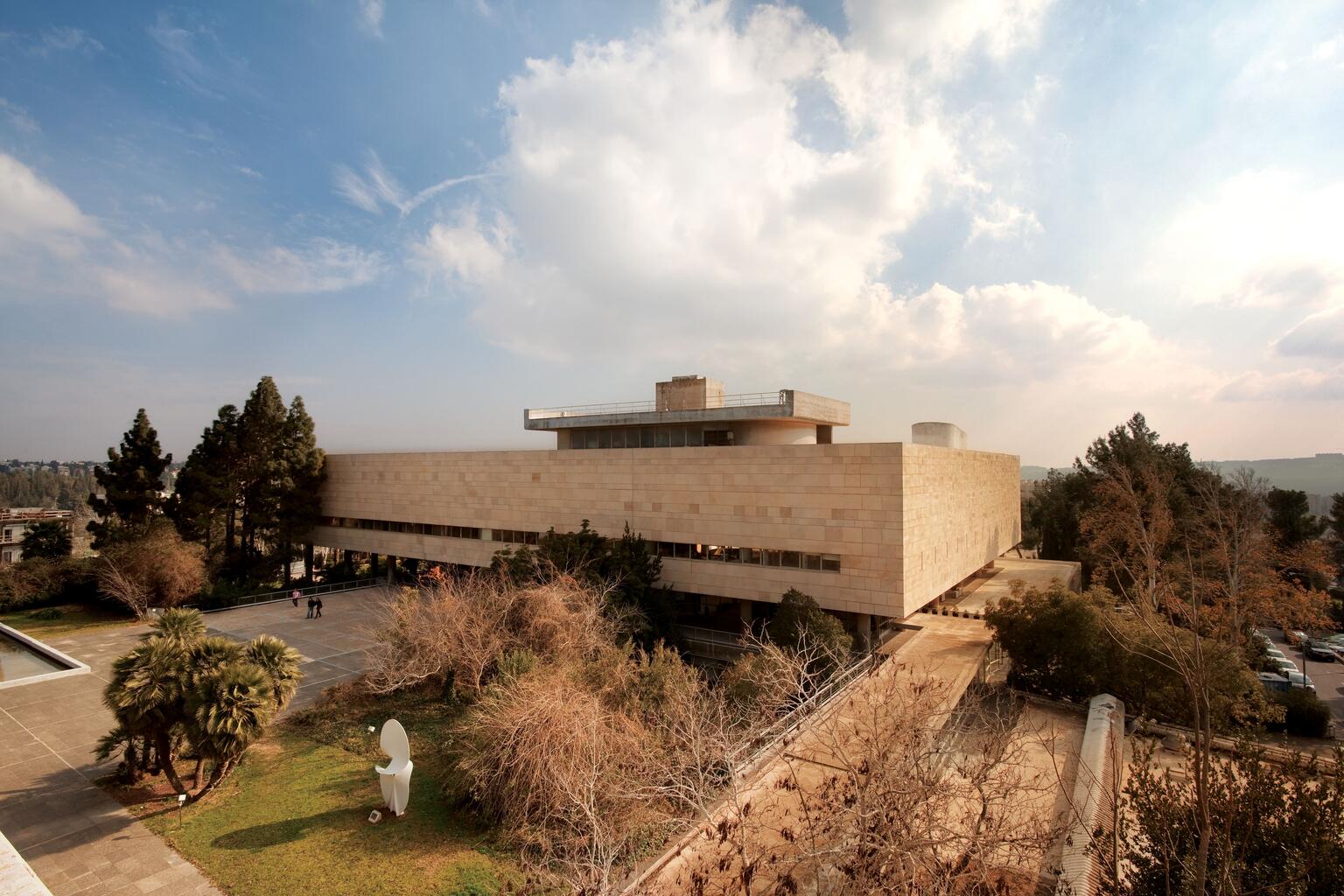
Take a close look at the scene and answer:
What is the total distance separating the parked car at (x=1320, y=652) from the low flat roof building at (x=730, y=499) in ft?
64.0

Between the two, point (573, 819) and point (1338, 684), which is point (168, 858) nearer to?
point (573, 819)

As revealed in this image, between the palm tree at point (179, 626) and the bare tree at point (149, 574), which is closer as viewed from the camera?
the palm tree at point (179, 626)

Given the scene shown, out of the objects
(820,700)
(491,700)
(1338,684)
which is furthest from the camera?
(1338,684)

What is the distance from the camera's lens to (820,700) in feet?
58.9

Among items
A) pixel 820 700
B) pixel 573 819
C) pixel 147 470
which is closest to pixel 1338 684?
pixel 820 700

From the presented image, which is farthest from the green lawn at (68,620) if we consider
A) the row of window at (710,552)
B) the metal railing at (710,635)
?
the metal railing at (710,635)

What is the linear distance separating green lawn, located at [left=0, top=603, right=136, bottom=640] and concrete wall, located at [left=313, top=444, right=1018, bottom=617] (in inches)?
564

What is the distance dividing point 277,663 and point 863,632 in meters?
19.0

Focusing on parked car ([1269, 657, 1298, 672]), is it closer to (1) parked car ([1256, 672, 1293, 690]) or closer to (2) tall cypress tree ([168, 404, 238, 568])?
(1) parked car ([1256, 672, 1293, 690])

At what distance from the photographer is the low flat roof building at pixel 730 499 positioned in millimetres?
22609

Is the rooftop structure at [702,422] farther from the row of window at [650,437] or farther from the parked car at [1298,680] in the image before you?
the parked car at [1298,680]

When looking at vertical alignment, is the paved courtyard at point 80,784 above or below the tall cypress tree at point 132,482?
below

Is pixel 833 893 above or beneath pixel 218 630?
above

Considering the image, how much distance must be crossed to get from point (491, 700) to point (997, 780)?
34.4 ft
